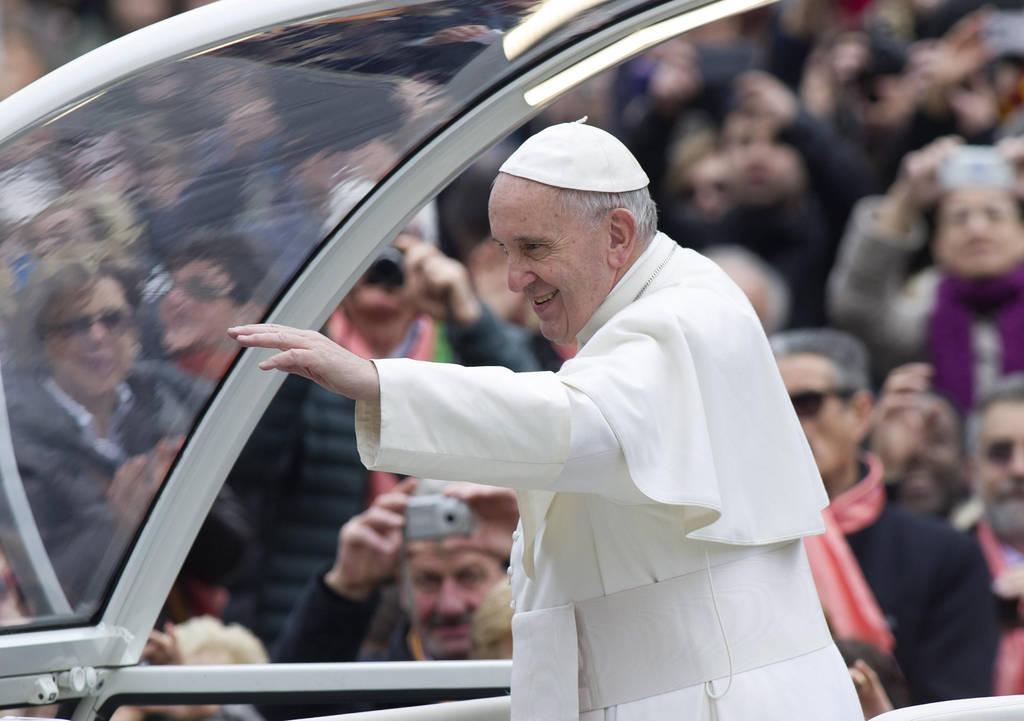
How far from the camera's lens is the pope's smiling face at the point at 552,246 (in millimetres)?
2293

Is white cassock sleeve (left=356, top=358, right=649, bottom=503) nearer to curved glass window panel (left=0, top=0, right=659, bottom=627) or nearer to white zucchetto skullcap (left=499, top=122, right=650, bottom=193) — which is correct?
white zucchetto skullcap (left=499, top=122, right=650, bottom=193)

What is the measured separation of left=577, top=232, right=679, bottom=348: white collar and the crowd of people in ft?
2.00

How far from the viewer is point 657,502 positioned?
85.8 inches

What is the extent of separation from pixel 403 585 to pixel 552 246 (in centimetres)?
173

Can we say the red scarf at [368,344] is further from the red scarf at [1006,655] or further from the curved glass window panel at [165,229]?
the red scarf at [1006,655]

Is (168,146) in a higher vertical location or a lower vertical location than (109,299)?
higher

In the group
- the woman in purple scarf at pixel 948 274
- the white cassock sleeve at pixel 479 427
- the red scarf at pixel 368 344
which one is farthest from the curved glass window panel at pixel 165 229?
the woman in purple scarf at pixel 948 274

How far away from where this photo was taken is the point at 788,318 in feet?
18.6

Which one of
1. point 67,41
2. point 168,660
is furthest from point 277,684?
point 67,41

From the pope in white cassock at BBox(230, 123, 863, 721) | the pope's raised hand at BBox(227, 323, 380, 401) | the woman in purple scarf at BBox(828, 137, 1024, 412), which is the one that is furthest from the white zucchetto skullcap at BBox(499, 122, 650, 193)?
the woman in purple scarf at BBox(828, 137, 1024, 412)

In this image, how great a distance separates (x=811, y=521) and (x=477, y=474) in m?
0.62

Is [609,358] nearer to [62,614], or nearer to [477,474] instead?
[477,474]

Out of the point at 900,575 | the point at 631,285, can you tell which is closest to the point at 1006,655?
the point at 900,575

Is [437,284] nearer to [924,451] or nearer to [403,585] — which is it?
[403,585]
